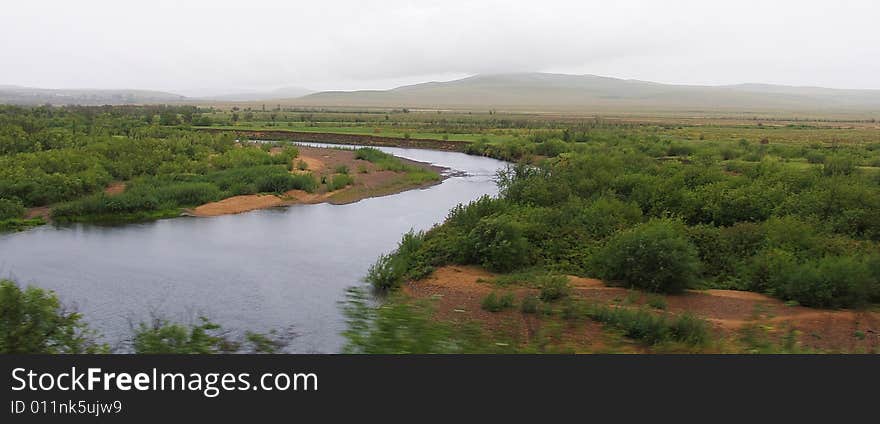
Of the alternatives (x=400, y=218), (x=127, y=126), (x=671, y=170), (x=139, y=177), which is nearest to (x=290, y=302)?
(x=400, y=218)

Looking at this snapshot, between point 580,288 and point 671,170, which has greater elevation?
point 671,170

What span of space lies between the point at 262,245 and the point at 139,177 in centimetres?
1275

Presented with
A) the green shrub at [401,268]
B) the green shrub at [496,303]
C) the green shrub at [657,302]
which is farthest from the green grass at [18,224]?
the green shrub at [657,302]

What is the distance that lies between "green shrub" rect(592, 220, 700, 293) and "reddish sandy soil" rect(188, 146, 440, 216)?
16.8m

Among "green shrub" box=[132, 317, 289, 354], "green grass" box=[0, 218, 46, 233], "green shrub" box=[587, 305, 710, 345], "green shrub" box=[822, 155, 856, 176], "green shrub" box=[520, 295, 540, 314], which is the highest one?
"green shrub" box=[132, 317, 289, 354]

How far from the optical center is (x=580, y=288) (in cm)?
1431

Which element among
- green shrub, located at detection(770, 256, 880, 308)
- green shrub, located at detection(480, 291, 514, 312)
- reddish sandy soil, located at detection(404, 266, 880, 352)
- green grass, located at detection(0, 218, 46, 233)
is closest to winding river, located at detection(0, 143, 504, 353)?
green grass, located at detection(0, 218, 46, 233)

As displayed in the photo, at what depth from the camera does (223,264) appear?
57.9ft

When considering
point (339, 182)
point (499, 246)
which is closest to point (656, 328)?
point (499, 246)

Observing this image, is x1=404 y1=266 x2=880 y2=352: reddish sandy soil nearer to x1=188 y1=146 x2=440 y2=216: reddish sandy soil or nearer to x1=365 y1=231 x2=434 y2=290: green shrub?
x1=365 y1=231 x2=434 y2=290: green shrub

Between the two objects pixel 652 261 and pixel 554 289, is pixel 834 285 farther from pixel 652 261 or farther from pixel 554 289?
pixel 554 289

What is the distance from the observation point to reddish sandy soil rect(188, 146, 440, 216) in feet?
90.4

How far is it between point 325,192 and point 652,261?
20575mm
